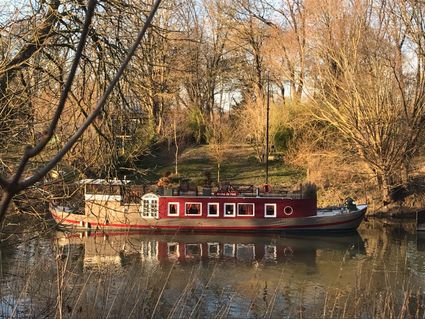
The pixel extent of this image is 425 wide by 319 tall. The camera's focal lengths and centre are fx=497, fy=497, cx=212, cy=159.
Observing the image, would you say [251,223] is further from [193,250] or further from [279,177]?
[279,177]

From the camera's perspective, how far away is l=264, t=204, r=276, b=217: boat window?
23.4 metres

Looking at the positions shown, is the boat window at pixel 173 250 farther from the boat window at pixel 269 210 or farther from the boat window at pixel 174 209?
the boat window at pixel 269 210

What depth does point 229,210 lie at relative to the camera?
23719mm

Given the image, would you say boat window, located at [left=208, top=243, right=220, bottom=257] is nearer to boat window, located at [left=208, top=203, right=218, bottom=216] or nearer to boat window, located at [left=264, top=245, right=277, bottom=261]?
boat window, located at [left=264, top=245, right=277, bottom=261]

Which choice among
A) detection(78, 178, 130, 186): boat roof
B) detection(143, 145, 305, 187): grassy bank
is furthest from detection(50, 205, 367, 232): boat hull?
detection(78, 178, 130, 186): boat roof

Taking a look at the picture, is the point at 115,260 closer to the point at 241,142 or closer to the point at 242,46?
the point at 241,142

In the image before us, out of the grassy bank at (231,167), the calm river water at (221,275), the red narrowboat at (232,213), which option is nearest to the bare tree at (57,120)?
the calm river water at (221,275)

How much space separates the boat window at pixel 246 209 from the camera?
23.5 metres

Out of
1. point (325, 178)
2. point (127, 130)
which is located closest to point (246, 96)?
point (325, 178)

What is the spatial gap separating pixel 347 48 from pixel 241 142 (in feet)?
43.8

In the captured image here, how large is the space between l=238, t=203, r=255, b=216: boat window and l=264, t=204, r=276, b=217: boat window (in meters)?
0.61

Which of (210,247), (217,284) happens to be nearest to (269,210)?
(210,247)

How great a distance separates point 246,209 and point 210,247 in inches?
190

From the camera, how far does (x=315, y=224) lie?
2281 centimetres
